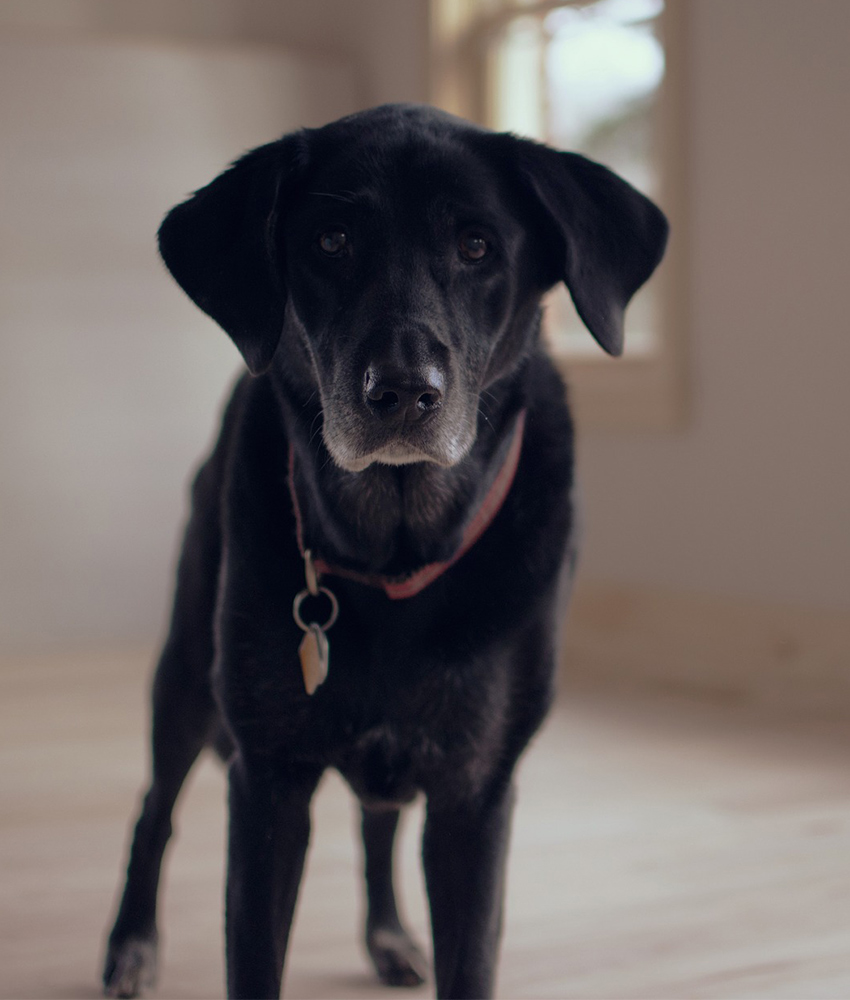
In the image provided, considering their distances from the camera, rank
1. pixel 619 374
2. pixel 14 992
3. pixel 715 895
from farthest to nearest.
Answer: pixel 619 374 < pixel 715 895 < pixel 14 992

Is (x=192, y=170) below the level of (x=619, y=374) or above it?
above

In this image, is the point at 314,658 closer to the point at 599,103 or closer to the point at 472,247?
the point at 472,247

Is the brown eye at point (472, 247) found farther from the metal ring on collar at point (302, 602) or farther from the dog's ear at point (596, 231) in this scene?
the metal ring on collar at point (302, 602)

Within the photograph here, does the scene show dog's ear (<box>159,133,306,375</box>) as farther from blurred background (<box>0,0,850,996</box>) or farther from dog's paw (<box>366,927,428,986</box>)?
blurred background (<box>0,0,850,996</box>)

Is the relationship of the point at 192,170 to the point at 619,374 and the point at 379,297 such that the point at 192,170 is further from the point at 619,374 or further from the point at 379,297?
the point at 379,297

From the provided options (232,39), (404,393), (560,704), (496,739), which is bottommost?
(560,704)

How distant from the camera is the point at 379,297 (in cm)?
124

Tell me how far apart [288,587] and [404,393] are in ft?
0.92

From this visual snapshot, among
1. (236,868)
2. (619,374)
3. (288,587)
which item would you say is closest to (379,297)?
(288,587)

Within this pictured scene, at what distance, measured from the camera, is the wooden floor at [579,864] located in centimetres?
176

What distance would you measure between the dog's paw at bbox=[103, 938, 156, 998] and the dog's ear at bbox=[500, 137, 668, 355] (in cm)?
101

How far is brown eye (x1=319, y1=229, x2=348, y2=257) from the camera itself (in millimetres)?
1290

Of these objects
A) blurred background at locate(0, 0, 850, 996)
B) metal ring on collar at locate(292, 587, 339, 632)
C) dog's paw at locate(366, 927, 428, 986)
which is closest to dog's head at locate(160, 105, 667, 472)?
metal ring on collar at locate(292, 587, 339, 632)

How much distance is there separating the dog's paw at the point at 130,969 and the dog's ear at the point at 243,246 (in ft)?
2.81
